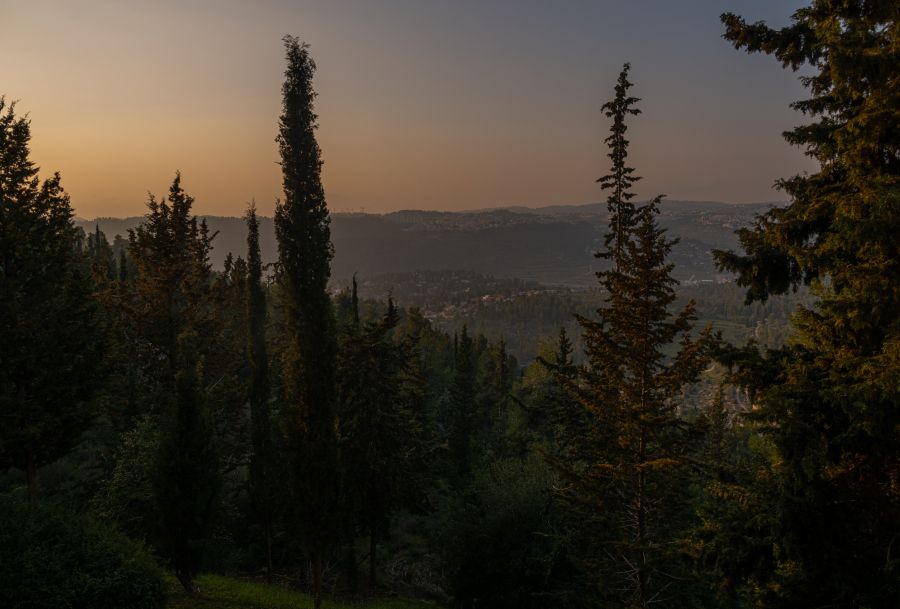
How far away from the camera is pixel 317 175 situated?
63.6ft

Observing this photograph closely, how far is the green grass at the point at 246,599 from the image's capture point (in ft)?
52.0

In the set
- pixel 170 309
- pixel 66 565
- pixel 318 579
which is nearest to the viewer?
pixel 66 565

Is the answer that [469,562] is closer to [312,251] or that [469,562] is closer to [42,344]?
[312,251]

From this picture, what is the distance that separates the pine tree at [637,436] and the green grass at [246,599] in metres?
10.6

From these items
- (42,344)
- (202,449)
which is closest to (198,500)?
(202,449)

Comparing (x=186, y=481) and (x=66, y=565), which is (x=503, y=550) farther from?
(x=66, y=565)

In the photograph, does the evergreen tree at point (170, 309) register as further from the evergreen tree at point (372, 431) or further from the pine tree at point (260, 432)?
the evergreen tree at point (372, 431)

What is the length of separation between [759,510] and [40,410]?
18093 millimetres

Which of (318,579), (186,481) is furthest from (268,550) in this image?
(186,481)

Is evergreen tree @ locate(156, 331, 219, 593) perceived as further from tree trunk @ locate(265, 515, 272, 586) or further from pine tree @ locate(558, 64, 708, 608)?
pine tree @ locate(558, 64, 708, 608)

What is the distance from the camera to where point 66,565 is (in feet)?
36.4

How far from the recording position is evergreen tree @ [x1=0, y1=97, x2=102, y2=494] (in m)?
15.0

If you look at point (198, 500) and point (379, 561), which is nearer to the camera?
point (198, 500)

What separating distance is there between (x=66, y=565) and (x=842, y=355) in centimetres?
1470
